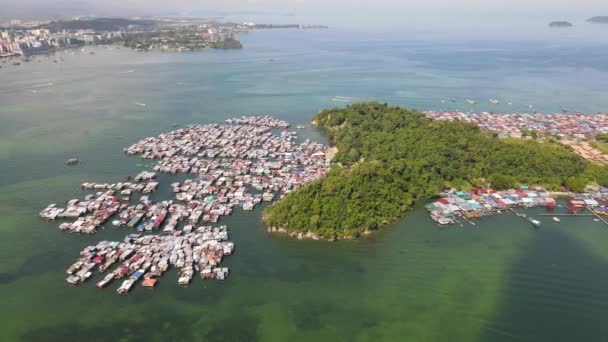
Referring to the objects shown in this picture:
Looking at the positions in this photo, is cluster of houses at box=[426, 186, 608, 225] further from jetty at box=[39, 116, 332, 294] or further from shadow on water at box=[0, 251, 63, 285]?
shadow on water at box=[0, 251, 63, 285]

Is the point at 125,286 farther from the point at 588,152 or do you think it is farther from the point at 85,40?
the point at 85,40

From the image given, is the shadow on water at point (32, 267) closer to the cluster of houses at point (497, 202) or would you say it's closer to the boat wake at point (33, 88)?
the cluster of houses at point (497, 202)

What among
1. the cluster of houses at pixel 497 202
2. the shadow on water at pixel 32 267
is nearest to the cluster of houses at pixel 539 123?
the cluster of houses at pixel 497 202

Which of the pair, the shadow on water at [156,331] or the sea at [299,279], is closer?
the shadow on water at [156,331]

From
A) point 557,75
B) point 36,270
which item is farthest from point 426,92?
point 36,270

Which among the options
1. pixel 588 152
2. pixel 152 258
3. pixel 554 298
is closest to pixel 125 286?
pixel 152 258
